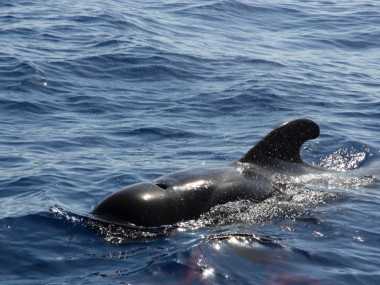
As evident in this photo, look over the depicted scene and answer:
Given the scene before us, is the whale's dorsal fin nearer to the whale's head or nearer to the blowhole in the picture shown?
the blowhole

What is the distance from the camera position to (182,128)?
16.2m

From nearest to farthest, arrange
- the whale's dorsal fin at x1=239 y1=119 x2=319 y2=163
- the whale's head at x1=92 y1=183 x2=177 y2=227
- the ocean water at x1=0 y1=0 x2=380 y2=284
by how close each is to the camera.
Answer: the ocean water at x1=0 y1=0 x2=380 y2=284 < the whale's head at x1=92 y1=183 x2=177 y2=227 < the whale's dorsal fin at x1=239 y1=119 x2=319 y2=163

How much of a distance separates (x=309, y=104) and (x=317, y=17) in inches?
503

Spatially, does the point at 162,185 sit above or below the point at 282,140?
below

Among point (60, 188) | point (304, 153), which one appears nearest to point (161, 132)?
point (304, 153)

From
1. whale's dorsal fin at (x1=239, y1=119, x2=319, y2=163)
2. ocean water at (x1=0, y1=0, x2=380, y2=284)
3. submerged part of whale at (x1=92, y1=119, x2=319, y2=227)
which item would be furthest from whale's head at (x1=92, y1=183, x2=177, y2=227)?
whale's dorsal fin at (x1=239, y1=119, x2=319, y2=163)

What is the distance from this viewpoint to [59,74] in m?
20.2

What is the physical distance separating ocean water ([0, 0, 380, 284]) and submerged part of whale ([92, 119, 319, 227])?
7.5 inches

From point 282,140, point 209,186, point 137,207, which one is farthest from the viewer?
point 282,140

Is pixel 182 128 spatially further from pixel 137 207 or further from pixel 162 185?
pixel 137 207

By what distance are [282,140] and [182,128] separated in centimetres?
485

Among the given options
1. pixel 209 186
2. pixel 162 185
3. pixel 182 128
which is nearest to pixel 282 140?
pixel 209 186

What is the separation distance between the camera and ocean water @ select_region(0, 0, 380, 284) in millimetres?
9086

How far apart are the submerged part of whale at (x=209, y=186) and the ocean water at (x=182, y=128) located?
0.62 feet
